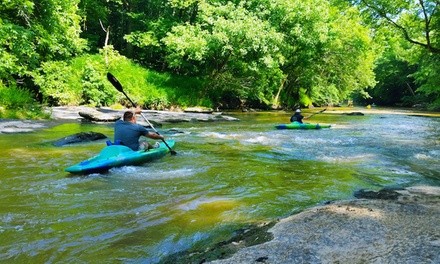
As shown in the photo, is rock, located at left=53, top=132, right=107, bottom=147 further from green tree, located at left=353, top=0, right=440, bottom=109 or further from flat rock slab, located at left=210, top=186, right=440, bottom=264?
green tree, located at left=353, top=0, right=440, bottom=109

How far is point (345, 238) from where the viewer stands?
3061 millimetres

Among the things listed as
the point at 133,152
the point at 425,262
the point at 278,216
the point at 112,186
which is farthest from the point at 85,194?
the point at 425,262

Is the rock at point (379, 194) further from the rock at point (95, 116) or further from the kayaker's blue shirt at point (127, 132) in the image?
the rock at point (95, 116)

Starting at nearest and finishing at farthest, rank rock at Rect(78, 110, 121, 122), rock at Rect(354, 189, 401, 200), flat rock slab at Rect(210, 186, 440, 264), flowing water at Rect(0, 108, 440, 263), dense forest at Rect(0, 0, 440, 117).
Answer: flat rock slab at Rect(210, 186, 440, 264) → flowing water at Rect(0, 108, 440, 263) → rock at Rect(354, 189, 401, 200) → rock at Rect(78, 110, 121, 122) → dense forest at Rect(0, 0, 440, 117)

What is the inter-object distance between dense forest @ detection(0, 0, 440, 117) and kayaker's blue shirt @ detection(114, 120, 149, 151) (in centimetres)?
669

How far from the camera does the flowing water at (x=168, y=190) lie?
11.2 ft

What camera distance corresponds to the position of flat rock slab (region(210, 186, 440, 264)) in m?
2.68

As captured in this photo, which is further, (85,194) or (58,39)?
(58,39)

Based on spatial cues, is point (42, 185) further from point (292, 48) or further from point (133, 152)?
point (292, 48)

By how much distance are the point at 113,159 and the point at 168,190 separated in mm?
1591

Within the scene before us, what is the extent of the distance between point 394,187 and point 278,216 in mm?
2209

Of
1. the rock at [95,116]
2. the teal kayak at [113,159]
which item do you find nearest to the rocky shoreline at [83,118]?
the rock at [95,116]

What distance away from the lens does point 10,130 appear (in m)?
10.5

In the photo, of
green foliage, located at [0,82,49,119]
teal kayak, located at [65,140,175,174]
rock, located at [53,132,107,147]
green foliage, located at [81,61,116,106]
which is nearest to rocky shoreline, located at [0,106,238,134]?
green foliage, located at [0,82,49,119]
